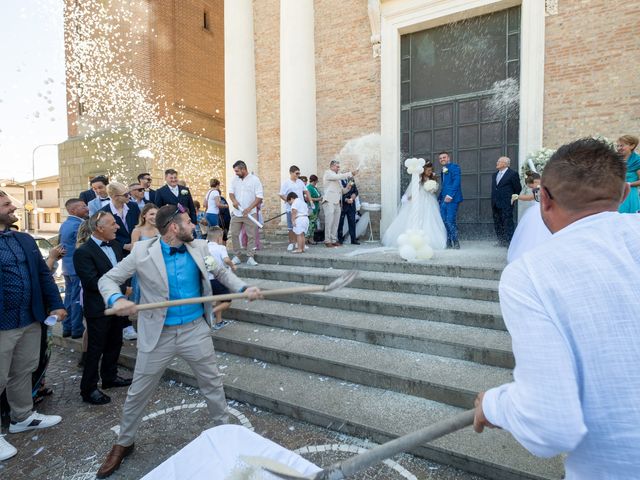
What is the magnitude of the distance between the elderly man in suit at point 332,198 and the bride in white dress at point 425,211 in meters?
1.63

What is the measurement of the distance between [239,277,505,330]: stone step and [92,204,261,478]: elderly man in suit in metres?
2.67

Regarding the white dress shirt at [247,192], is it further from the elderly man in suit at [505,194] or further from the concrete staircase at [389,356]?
the elderly man in suit at [505,194]

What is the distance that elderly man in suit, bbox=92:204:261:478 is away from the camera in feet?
10.7

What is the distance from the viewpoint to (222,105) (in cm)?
2172

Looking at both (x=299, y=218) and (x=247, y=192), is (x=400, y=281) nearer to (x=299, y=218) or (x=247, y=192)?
(x=299, y=218)

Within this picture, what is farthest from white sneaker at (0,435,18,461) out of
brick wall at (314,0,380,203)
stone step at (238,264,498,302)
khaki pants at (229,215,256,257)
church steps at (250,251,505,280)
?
brick wall at (314,0,380,203)

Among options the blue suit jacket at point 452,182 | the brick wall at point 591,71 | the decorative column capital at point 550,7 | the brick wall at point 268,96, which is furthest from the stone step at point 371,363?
the decorative column capital at point 550,7

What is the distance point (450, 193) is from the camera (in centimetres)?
885

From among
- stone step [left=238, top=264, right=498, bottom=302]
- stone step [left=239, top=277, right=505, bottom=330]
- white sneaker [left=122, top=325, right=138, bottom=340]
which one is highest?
stone step [left=238, top=264, right=498, bottom=302]

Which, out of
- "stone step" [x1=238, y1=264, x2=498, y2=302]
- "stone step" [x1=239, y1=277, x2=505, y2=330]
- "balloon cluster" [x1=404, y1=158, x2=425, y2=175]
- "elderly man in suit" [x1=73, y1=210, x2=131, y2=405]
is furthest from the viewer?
"balloon cluster" [x1=404, y1=158, x2=425, y2=175]

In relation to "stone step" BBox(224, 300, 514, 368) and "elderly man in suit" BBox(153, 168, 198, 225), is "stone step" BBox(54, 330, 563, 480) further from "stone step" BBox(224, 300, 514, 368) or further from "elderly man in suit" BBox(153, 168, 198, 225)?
"elderly man in suit" BBox(153, 168, 198, 225)

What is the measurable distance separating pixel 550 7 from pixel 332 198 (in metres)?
6.66

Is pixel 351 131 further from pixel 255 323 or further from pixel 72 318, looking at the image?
pixel 72 318

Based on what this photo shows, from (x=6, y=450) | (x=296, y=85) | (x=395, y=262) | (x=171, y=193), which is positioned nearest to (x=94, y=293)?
(x=6, y=450)
